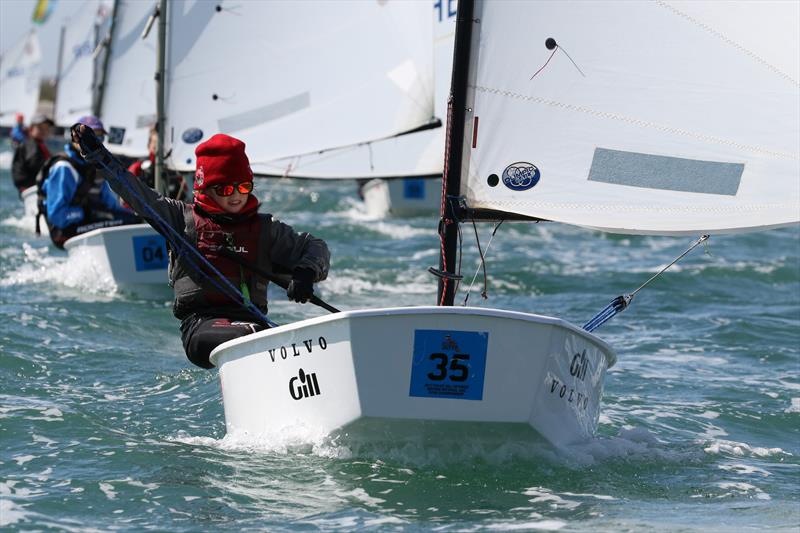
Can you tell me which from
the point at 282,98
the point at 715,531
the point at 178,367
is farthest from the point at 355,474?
the point at 282,98

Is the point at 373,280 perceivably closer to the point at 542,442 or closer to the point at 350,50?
the point at 350,50

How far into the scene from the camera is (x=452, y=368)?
5082mm

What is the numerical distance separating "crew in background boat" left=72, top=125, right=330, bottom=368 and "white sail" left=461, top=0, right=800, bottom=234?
0.91 metres

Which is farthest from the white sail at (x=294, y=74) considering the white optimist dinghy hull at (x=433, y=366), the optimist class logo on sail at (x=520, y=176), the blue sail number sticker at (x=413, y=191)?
the blue sail number sticker at (x=413, y=191)

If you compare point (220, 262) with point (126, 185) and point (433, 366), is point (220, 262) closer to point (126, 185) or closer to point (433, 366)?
point (126, 185)

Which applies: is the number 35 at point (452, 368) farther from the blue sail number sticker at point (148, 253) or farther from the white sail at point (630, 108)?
the blue sail number sticker at point (148, 253)

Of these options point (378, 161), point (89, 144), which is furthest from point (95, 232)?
point (89, 144)

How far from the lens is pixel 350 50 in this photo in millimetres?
10156

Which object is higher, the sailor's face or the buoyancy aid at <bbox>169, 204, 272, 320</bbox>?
the sailor's face

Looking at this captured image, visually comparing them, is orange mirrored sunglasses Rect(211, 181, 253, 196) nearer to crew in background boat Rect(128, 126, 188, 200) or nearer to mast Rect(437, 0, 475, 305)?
mast Rect(437, 0, 475, 305)

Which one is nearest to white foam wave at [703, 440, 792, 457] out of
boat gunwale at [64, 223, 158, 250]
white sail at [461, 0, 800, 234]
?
white sail at [461, 0, 800, 234]

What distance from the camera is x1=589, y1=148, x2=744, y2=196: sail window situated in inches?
243

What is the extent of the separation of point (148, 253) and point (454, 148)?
574cm

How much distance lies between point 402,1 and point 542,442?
5.17 metres
